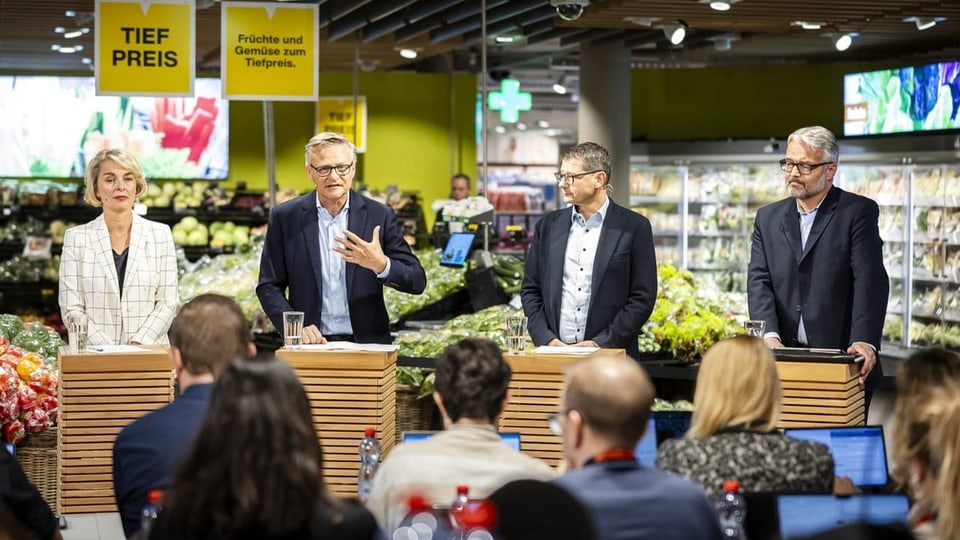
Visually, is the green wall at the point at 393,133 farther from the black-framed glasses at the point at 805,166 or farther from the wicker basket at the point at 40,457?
the black-framed glasses at the point at 805,166

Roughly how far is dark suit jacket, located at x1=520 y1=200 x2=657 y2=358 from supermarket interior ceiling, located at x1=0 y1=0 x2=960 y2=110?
13.1 feet

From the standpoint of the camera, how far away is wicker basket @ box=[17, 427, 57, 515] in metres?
5.67

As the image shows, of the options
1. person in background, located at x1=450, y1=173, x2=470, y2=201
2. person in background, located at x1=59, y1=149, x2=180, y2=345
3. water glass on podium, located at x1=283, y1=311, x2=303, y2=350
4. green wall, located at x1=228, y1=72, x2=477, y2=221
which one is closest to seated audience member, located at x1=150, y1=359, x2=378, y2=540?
water glass on podium, located at x1=283, y1=311, x2=303, y2=350

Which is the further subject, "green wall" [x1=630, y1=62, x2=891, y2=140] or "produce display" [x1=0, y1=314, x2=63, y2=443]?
"green wall" [x1=630, y1=62, x2=891, y2=140]

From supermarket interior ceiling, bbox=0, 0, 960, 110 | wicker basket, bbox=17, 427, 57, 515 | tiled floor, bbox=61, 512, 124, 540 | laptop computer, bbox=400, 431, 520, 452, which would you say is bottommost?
tiled floor, bbox=61, 512, 124, 540

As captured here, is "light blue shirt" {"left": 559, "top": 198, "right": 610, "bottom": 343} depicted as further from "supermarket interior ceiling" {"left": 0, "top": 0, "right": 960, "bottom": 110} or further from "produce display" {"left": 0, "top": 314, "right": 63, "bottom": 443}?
"supermarket interior ceiling" {"left": 0, "top": 0, "right": 960, "bottom": 110}

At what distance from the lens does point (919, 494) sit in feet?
10.5

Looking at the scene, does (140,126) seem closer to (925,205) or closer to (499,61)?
(499,61)

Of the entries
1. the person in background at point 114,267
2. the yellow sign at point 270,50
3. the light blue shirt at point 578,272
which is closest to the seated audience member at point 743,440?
the light blue shirt at point 578,272

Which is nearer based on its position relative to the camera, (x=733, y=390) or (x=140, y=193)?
(x=733, y=390)

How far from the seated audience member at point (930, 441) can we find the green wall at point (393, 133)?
13539mm

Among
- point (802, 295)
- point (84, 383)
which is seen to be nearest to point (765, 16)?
point (802, 295)

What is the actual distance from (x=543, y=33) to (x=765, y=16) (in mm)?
3005

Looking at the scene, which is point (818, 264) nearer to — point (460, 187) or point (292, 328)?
point (292, 328)
